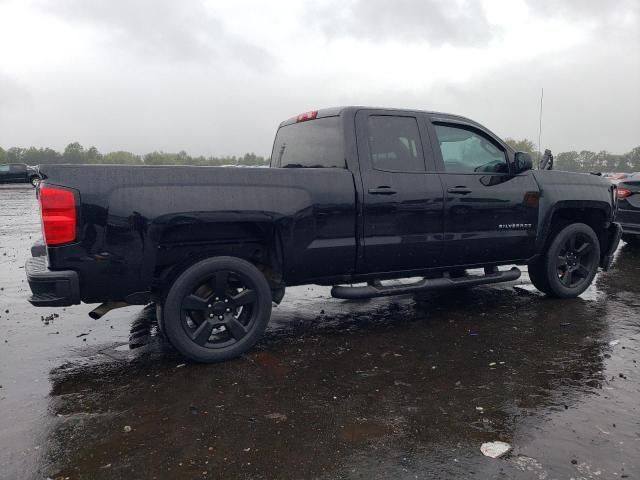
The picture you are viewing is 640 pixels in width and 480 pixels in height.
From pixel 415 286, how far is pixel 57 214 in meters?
3.07

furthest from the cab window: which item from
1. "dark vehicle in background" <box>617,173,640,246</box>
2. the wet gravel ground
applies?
"dark vehicle in background" <box>617,173,640,246</box>

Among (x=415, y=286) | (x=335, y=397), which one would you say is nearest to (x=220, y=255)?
(x=335, y=397)

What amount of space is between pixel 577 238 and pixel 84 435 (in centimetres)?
537

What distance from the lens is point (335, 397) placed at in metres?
3.44

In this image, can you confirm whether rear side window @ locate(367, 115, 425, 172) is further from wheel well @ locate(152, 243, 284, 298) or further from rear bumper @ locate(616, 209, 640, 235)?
rear bumper @ locate(616, 209, 640, 235)

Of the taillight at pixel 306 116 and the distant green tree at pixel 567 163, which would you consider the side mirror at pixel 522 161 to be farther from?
the taillight at pixel 306 116

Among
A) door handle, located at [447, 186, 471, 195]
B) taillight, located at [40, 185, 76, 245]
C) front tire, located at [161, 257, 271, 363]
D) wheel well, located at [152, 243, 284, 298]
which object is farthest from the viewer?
door handle, located at [447, 186, 471, 195]

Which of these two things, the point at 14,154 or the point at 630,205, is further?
the point at 14,154

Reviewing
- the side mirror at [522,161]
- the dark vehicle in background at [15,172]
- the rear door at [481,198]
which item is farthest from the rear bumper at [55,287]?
the dark vehicle in background at [15,172]

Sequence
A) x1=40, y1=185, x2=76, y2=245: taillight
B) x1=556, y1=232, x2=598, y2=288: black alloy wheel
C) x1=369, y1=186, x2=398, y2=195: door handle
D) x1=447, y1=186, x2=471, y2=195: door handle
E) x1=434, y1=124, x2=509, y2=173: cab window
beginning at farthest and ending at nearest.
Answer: x1=556, y1=232, x2=598, y2=288: black alloy wheel < x1=434, y1=124, x2=509, y2=173: cab window < x1=447, y1=186, x2=471, y2=195: door handle < x1=369, y1=186, x2=398, y2=195: door handle < x1=40, y1=185, x2=76, y2=245: taillight

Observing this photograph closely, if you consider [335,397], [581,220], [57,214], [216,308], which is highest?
[57,214]

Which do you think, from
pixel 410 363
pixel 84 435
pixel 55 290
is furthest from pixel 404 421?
pixel 55 290

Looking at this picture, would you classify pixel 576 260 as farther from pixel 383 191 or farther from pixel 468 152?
pixel 383 191

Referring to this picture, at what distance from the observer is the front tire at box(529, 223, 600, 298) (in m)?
5.77
